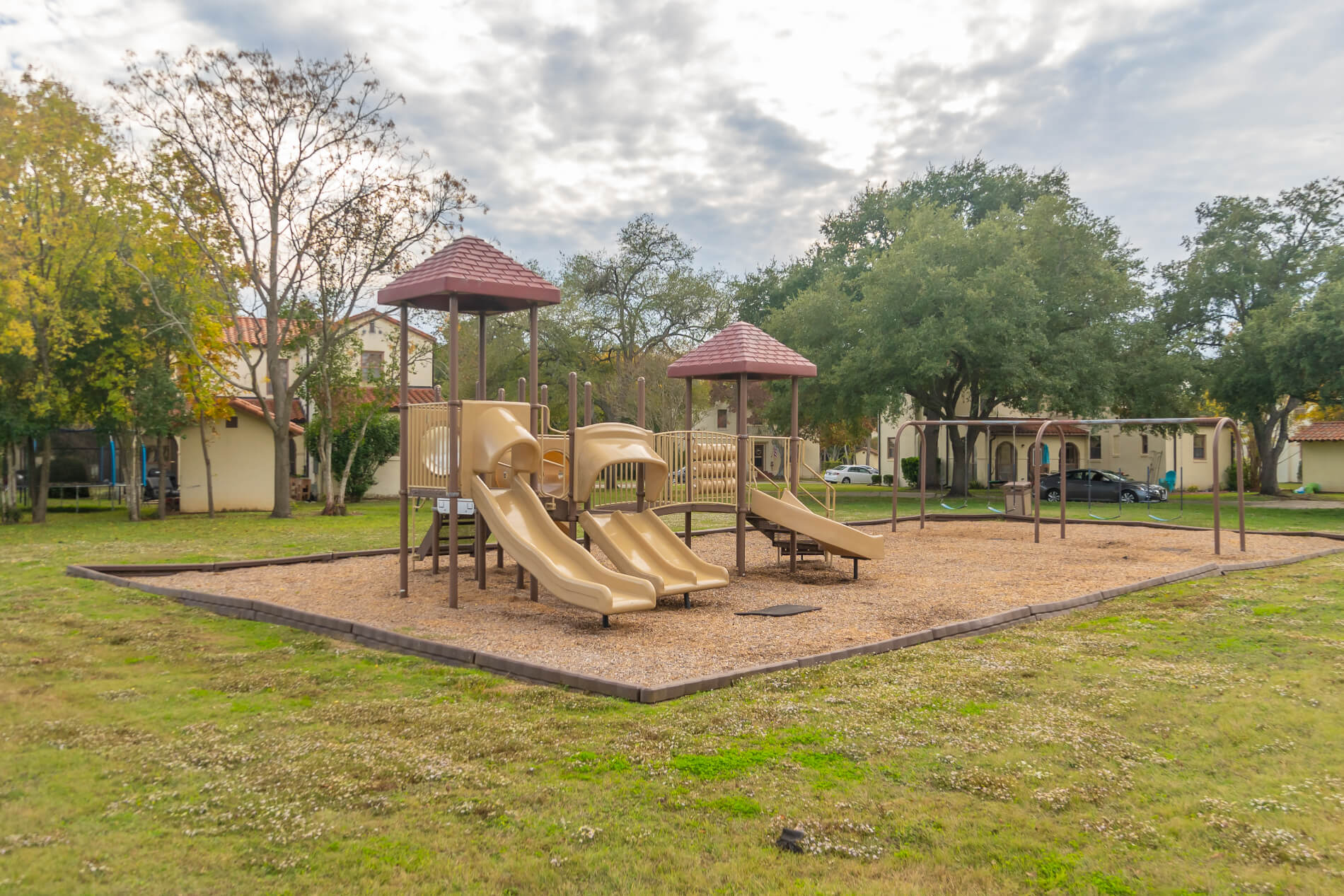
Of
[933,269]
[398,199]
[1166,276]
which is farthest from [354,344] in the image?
[1166,276]

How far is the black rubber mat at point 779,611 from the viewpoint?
10.3m

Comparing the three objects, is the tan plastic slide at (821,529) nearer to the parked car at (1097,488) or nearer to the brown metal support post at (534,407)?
the brown metal support post at (534,407)

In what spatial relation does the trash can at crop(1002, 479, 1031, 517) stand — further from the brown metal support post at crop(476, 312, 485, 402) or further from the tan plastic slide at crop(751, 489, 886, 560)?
the brown metal support post at crop(476, 312, 485, 402)

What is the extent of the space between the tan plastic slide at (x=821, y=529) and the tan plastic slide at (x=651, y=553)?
226cm

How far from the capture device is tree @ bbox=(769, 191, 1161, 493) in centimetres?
2934

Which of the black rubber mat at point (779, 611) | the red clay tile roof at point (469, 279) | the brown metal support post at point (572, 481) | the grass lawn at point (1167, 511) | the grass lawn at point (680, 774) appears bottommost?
the black rubber mat at point (779, 611)

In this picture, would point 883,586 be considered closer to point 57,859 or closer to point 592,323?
point 57,859

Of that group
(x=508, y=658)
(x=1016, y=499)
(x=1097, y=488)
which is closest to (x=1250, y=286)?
(x=1097, y=488)

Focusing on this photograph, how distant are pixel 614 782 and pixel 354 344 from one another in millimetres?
26866

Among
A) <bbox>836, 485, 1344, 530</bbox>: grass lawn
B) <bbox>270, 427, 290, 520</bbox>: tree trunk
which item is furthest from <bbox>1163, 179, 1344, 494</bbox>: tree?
<bbox>270, 427, 290, 520</bbox>: tree trunk

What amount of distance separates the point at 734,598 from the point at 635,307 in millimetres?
30165

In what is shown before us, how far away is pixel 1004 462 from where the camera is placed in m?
48.1

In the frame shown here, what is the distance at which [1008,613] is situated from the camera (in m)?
9.89

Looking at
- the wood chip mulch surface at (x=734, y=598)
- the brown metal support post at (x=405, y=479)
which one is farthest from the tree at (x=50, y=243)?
the brown metal support post at (x=405, y=479)
